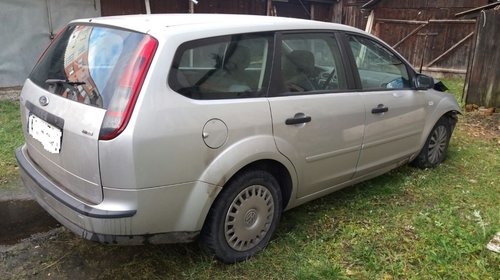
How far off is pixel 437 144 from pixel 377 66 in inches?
58.9

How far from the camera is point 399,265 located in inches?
114

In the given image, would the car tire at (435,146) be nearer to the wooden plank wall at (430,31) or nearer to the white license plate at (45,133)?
the white license plate at (45,133)

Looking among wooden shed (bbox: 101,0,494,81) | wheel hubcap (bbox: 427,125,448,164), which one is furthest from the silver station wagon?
wooden shed (bbox: 101,0,494,81)

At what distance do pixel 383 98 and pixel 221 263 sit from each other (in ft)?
6.52

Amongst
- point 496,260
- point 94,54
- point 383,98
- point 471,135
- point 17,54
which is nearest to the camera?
point 94,54

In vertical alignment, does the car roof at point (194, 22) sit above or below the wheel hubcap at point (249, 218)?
above

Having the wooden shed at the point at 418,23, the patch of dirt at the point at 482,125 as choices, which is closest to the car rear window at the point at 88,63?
the patch of dirt at the point at 482,125

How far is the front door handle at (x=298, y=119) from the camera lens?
289cm

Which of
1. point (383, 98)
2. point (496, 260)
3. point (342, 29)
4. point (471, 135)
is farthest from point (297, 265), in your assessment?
point (471, 135)

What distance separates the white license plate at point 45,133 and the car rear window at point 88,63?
0.22m

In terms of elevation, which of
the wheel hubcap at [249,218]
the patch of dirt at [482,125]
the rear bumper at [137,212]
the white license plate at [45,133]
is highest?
the white license plate at [45,133]

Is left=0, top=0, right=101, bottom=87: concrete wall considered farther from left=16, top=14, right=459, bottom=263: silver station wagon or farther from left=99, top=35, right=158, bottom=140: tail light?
left=99, top=35, right=158, bottom=140: tail light

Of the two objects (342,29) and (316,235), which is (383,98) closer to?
(342,29)

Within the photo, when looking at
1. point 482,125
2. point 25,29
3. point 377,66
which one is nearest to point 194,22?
point 377,66
